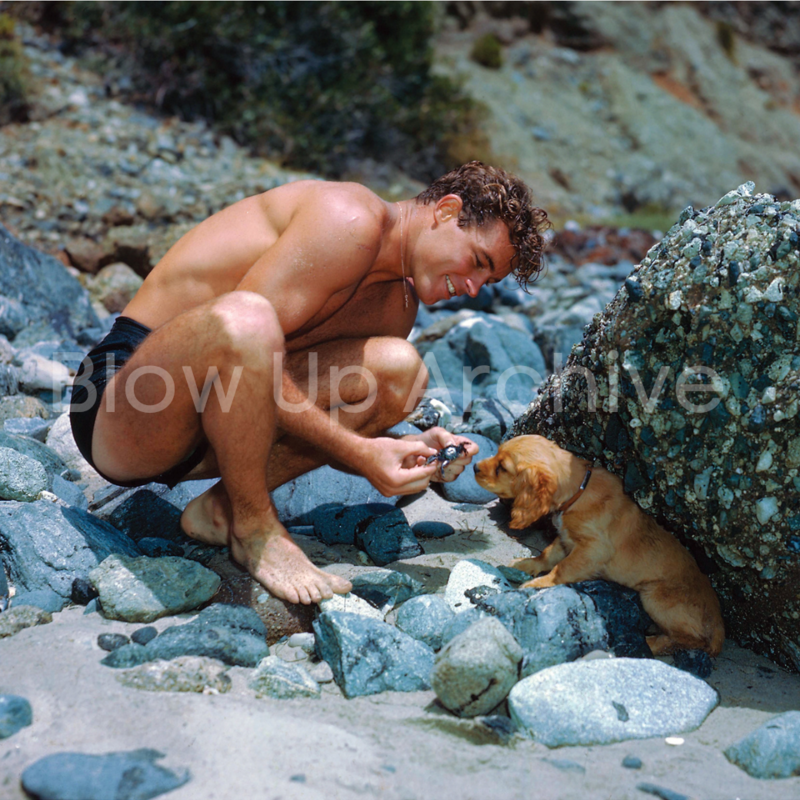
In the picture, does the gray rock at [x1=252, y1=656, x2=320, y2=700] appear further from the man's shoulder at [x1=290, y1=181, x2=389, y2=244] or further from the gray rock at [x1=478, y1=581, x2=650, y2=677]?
the man's shoulder at [x1=290, y1=181, x2=389, y2=244]

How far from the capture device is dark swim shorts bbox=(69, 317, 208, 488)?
3258 millimetres

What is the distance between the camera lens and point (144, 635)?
2.70 m

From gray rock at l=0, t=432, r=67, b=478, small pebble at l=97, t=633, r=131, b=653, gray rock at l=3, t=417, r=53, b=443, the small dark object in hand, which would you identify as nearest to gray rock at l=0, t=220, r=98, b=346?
gray rock at l=3, t=417, r=53, b=443

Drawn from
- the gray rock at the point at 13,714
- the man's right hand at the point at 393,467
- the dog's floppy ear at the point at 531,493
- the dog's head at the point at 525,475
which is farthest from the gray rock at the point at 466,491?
the gray rock at the point at 13,714

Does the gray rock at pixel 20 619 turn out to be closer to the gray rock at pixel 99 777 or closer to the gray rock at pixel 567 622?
the gray rock at pixel 99 777

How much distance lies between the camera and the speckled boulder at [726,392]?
2732mm

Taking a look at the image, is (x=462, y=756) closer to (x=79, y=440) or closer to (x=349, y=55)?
(x=79, y=440)

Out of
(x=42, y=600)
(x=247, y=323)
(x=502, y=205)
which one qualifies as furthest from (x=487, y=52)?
(x=42, y=600)

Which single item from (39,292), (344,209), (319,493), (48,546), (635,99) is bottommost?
(39,292)

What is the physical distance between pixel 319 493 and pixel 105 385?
3.98ft

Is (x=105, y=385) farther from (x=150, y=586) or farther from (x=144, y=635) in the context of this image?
(x=144, y=635)

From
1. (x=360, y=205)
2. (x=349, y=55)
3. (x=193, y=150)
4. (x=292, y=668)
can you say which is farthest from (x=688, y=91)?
(x=292, y=668)

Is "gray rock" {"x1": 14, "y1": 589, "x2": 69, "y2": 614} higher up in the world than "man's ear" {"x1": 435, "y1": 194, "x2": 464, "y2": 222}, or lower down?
lower down

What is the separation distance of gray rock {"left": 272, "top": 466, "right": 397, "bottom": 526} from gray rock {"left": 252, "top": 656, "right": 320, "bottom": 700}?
1.31 meters
